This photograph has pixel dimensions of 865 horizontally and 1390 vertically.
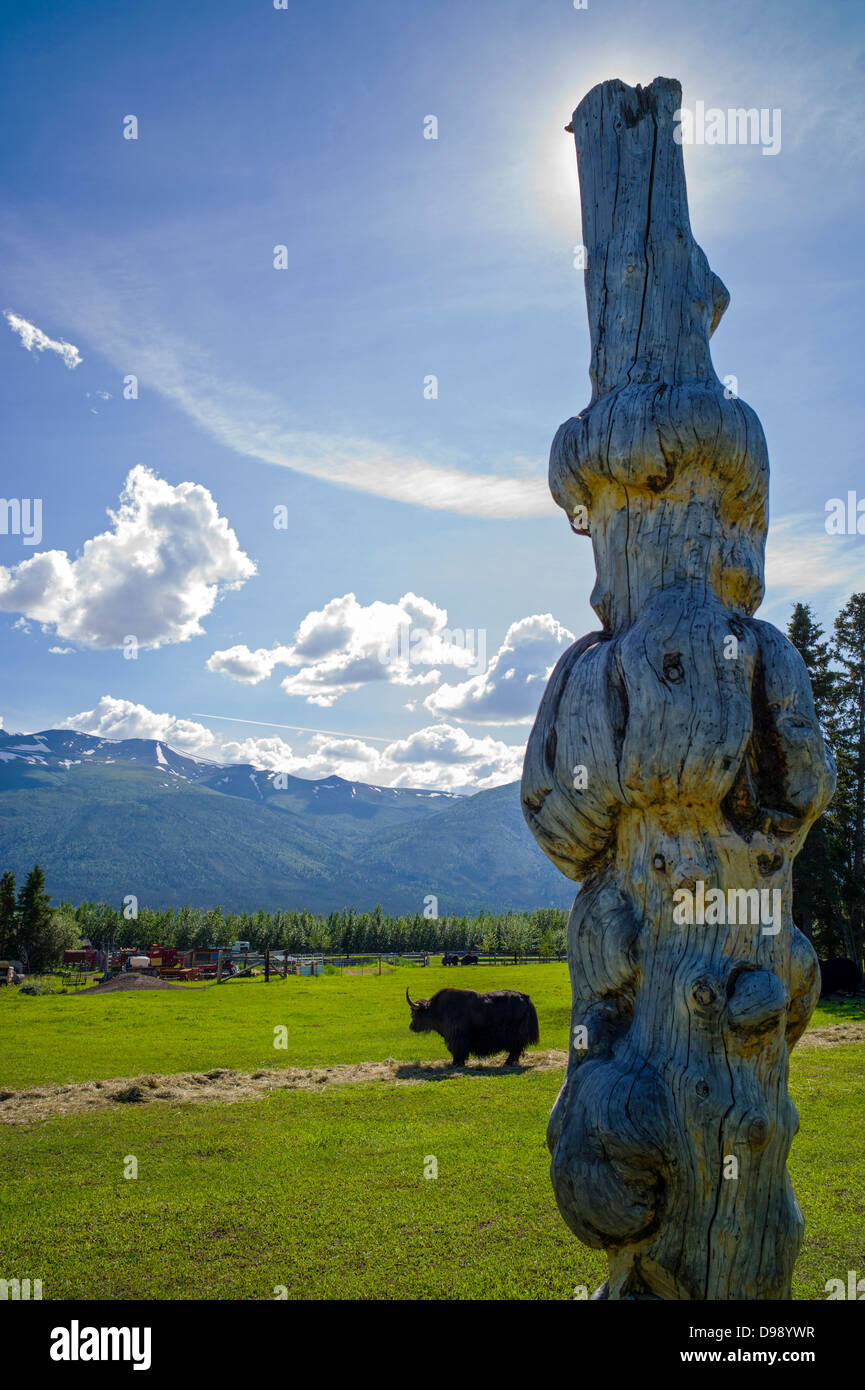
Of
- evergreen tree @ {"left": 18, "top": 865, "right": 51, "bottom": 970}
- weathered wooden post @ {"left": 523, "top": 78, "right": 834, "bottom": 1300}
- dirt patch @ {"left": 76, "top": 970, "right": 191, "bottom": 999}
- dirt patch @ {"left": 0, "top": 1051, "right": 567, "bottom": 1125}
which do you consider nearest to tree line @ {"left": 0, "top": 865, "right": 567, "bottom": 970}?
evergreen tree @ {"left": 18, "top": 865, "right": 51, "bottom": 970}

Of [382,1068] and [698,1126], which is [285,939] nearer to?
[382,1068]

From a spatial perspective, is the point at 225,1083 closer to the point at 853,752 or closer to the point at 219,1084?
the point at 219,1084

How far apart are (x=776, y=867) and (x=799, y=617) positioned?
31.8m

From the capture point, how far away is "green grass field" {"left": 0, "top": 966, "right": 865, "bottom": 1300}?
6816 millimetres

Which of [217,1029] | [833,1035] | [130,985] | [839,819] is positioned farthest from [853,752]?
[130,985]

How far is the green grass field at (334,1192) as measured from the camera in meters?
6.82

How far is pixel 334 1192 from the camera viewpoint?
9047mm

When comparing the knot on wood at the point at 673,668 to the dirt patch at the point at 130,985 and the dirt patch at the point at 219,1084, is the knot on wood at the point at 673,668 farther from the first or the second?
the dirt patch at the point at 130,985

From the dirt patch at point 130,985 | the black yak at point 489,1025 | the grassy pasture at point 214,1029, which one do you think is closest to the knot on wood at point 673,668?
the black yak at point 489,1025

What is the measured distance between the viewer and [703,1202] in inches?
128

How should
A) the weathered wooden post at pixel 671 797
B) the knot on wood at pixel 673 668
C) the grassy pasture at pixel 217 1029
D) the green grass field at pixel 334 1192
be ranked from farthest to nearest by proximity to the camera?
the grassy pasture at pixel 217 1029 < the green grass field at pixel 334 1192 < the knot on wood at pixel 673 668 < the weathered wooden post at pixel 671 797

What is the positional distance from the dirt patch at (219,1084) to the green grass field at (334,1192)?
601 mm

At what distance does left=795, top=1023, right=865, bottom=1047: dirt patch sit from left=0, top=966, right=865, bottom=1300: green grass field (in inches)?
41.9

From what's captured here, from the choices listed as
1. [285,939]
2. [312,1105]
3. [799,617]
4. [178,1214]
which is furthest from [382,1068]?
[285,939]
